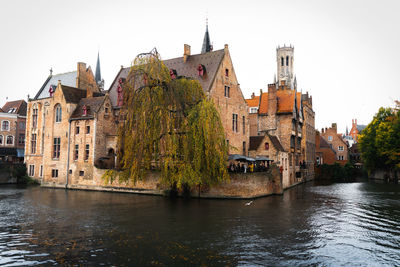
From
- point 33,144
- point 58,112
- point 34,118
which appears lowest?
point 33,144

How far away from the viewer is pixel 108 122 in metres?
36.9

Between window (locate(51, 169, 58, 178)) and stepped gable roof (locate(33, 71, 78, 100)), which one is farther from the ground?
stepped gable roof (locate(33, 71, 78, 100))

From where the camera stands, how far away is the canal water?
1223 cm

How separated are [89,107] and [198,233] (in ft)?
84.4

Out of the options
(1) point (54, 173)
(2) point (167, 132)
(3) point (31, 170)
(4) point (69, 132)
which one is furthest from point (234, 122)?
(3) point (31, 170)

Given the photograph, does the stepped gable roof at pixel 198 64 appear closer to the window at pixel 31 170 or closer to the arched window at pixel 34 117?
the arched window at pixel 34 117

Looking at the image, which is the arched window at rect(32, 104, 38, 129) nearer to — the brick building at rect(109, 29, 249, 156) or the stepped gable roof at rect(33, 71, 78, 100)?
the stepped gable roof at rect(33, 71, 78, 100)

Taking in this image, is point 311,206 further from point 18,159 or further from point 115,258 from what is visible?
point 18,159

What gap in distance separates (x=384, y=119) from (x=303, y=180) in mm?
16092

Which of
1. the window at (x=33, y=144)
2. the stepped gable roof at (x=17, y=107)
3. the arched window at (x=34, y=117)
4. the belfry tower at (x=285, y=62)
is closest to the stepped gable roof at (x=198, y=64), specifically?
the arched window at (x=34, y=117)

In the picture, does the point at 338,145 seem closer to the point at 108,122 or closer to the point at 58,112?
the point at 108,122

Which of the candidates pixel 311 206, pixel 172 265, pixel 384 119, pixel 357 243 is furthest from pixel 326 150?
pixel 172 265

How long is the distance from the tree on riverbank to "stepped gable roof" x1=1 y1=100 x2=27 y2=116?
180 ft

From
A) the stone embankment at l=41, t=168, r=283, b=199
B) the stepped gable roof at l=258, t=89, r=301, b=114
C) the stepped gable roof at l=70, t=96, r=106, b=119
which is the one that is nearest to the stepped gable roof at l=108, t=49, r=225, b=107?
the stepped gable roof at l=70, t=96, r=106, b=119
